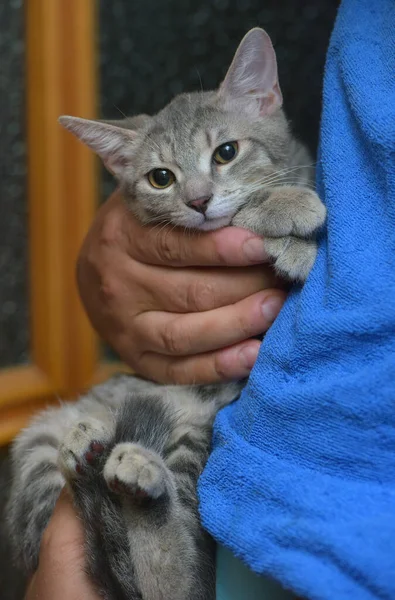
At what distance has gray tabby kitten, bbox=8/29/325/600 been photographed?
0.82 m

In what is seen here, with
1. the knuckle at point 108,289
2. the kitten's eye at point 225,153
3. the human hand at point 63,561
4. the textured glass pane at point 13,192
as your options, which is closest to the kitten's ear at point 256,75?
the kitten's eye at point 225,153

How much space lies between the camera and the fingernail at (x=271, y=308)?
0.98 meters

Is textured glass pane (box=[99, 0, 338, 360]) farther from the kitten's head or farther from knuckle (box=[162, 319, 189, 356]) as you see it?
knuckle (box=[162, 319, 189, 356])

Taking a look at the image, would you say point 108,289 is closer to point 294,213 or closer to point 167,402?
point 167,402

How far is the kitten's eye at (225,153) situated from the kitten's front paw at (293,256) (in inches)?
10.8

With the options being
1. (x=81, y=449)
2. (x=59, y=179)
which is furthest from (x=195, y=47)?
(x=81, y=449)

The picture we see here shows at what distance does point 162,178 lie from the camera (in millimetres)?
1194

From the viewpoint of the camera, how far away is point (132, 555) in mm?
817

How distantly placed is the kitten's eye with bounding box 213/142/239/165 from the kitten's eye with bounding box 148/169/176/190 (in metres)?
0.10

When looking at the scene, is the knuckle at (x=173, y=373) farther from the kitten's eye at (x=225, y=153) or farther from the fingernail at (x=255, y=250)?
the kitten's eye at (x=225, y=153)

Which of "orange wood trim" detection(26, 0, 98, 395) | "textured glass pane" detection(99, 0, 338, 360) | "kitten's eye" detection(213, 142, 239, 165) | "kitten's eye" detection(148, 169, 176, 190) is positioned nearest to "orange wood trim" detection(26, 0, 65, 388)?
"orange wood trim" detection(26, 0, 98, 395)

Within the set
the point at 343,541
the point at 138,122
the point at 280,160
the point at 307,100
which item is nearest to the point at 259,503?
the point at 343,541

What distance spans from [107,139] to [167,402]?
1.97 feet

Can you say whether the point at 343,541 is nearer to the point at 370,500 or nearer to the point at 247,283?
the point at 370,500
